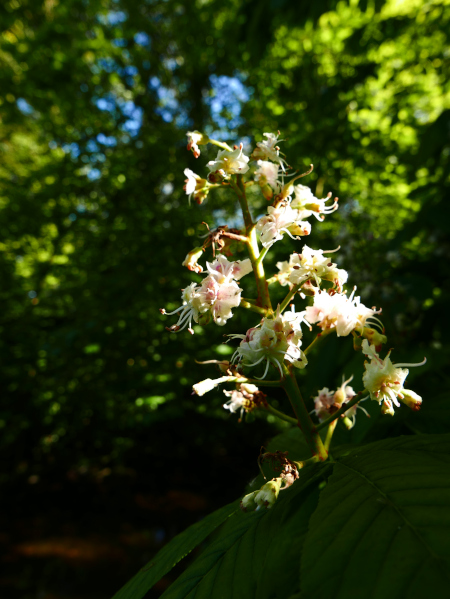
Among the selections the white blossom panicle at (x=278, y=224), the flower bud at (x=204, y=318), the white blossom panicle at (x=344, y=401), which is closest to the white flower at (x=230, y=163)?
the white blossom panicle at (x=278, y=224)

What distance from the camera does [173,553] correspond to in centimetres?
81

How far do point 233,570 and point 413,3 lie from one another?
7.25 meters

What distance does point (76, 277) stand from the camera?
4.32 meters

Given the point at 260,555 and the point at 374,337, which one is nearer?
the point at 260,555

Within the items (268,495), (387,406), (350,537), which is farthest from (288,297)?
(350,537)

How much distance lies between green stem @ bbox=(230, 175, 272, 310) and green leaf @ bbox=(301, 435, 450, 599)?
1.38 ft

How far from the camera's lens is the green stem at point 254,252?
96 cm

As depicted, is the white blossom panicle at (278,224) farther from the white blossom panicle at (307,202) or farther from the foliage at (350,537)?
the foliage at (350,537)

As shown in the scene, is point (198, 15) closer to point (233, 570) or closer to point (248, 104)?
point (248, 104)

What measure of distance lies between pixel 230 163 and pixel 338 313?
0.44 m

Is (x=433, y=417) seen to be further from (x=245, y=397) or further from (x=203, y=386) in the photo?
(x=203, y=386)

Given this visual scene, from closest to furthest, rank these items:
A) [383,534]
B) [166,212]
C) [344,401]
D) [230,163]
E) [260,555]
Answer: [383,534]
[260,555]
[230,163]
[344,401]
[166,212]

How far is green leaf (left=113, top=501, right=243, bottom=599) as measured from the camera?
0.77 meters

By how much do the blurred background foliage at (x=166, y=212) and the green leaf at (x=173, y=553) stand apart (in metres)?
0.52
